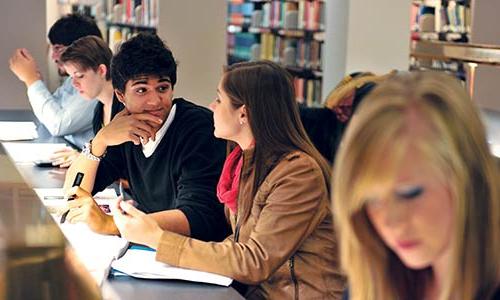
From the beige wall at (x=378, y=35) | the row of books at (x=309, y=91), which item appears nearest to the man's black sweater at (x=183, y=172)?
the beige wall at (x=378, y=35)

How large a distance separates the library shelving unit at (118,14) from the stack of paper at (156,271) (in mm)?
3666

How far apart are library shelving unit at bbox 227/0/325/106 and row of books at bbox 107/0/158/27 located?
1.21 m

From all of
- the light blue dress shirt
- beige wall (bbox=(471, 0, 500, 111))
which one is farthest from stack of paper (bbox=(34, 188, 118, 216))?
beige wall (bbox=(471, 0, 500, 111))

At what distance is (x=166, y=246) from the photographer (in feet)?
6.35

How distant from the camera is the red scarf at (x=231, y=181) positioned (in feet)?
7.03

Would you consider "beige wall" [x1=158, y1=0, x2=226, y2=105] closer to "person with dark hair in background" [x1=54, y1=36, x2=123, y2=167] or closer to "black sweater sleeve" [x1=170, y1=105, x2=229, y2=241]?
"person with dark hair in background" [x1=54, y1=36, x2=123, y2=167]

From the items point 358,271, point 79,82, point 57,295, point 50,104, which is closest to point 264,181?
point 57,295

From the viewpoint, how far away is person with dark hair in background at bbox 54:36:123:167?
3.43 m

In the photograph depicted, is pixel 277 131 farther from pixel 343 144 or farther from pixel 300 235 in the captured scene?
pixel 343 144

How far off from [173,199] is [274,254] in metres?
0.78

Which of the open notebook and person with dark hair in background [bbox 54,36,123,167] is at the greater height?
person with dark hair in background [bbox 54,36,123,167]

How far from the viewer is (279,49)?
7641 millimetres

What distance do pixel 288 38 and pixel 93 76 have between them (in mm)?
4339

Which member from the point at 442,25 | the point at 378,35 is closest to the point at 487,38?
the point at 442,25
